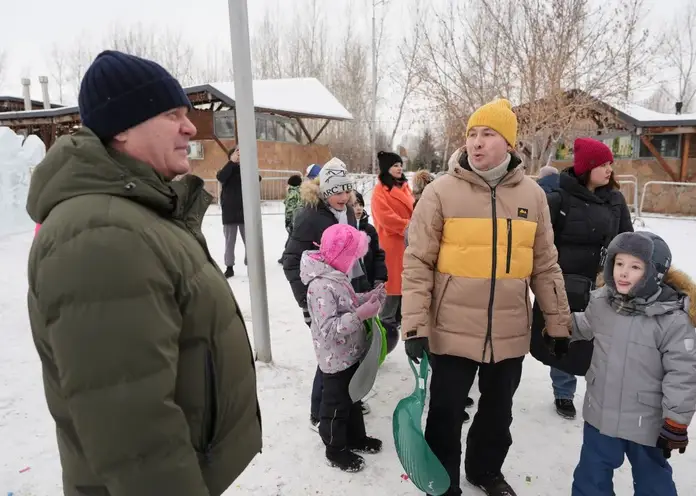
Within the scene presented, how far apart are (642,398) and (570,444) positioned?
1118mm

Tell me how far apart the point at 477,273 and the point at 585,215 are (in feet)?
4.37

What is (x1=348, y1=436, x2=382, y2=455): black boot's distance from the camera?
2971mm

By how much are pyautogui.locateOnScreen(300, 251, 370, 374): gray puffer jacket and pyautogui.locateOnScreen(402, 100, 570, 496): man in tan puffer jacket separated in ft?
1.76

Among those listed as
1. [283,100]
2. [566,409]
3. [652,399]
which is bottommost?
[566,409]

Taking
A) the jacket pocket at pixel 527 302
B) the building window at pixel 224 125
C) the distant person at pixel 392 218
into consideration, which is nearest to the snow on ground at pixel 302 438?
the distant person at pixel 392 218

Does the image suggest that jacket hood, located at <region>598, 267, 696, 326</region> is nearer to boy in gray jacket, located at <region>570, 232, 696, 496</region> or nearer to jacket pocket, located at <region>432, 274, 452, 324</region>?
boy in gray jacket, located at <region>570, 232, 696, 496</region>

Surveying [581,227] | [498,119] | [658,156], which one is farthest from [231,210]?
[658,156]

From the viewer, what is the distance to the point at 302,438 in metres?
3.10

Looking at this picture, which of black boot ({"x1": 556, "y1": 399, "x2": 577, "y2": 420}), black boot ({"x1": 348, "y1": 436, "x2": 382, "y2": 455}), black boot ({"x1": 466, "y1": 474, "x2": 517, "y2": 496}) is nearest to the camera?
black boot ({"x1": 466, "y1": 474, "x2": 517, "y2": 496})

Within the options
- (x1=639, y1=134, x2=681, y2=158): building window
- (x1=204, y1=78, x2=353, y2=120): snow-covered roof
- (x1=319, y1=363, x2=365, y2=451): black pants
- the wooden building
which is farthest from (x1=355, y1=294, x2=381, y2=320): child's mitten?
(x1=639, y1=134, x2=681, y2=158): building window

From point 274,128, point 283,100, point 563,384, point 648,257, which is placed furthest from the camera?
point 274,128

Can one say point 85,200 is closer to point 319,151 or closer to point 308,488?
point 308,488

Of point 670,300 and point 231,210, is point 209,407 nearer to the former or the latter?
point 670,300

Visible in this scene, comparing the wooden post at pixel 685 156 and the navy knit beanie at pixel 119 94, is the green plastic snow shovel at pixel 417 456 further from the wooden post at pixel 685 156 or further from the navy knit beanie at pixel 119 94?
the wooden post at pixel 685 156
